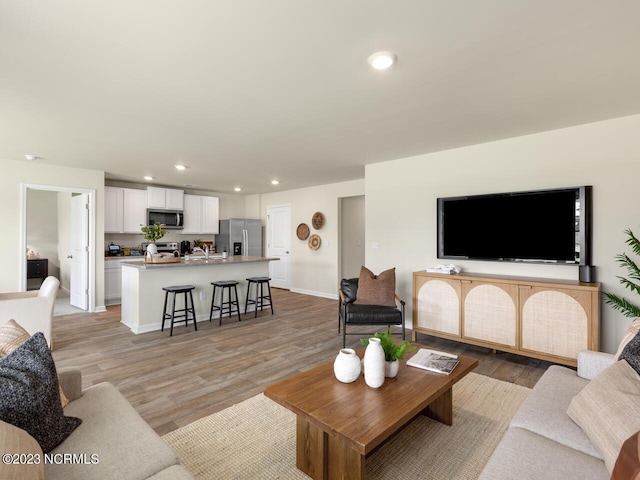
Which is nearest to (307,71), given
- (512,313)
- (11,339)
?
(11,339)

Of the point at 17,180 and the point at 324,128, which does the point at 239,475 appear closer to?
the point at 324,128

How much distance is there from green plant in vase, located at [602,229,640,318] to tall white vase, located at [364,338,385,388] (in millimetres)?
2481

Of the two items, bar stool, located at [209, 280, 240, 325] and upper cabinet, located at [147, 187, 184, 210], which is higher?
upper cabinet, located at [147, 187, 184, 210]

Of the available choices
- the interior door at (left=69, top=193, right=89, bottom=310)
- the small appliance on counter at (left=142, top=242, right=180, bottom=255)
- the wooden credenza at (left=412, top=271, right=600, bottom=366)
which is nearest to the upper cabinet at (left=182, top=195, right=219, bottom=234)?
the small appliance on counter at (left=142, top=242, right=180, bottom=255)

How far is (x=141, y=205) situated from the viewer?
22.0ft

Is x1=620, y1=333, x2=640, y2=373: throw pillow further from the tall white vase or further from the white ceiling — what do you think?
the white ceiling

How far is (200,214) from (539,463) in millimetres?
7504

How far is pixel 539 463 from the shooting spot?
1299mm

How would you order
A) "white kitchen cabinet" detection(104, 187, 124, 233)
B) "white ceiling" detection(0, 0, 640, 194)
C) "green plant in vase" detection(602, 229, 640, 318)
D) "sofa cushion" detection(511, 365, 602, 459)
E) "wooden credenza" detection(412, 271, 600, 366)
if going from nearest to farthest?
"sofa cushion" detection(511, 365, 602, 459) → "white ceiling" detection(0, 0, 640, 194) → "green plant in vase" detection(602, 229, 640, 318) → "wooden credenza" detection(412, 271, 600, 366) → "white kitchen cabinet" detection(104, 187, 124, 233)

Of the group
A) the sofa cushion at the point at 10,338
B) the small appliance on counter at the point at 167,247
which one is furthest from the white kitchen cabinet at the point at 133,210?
the sofa cushion at the point at 10,338

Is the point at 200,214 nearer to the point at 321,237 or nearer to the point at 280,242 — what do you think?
the point at 280,242

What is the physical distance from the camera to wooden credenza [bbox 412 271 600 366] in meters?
2.99

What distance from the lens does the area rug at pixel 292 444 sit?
6.01ft

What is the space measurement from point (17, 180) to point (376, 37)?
19.0ft
